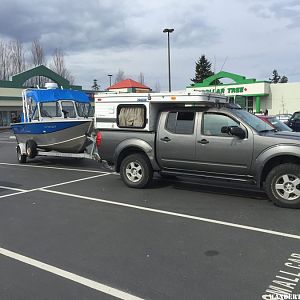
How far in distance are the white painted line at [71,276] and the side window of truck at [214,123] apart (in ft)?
14.9

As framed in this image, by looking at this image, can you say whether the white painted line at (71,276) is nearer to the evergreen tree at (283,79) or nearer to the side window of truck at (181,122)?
the side window of truck at (181,122)

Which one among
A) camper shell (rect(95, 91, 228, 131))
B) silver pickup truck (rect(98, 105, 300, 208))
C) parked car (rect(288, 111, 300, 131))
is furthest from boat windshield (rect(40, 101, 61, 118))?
parked car (rect(288, 111, 300, 131))

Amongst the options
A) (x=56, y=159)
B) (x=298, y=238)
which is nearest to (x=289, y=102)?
(x=56, y=159)

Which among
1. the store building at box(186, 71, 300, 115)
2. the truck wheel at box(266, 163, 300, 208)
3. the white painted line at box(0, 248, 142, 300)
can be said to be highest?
the store building at box(186, 71, 300, 115)

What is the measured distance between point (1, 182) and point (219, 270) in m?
7.63

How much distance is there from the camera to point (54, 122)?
13398 mm

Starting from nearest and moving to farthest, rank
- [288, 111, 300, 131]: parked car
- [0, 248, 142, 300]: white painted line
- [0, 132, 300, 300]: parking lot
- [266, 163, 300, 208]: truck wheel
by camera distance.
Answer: [0, 248, 142, 300]: white painted line, [0, 132, 300, 300]: parking lot, [266, 163, 300, 208]: truck wheel, [288, 111, 300, 131]: parked car

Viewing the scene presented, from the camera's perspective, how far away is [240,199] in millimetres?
8266

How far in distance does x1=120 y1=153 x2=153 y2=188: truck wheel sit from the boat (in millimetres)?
3721

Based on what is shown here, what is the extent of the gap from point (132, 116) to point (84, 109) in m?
6.06

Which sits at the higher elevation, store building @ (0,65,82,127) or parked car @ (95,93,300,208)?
store building @ (0,65,82,127)

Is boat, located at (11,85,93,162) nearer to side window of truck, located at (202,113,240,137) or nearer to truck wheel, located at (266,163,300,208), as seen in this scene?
side window of truck, located at (202,113,240,137)

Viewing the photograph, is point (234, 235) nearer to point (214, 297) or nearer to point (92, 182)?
point (214, 297)

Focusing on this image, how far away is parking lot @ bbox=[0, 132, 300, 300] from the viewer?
4.34 meters
